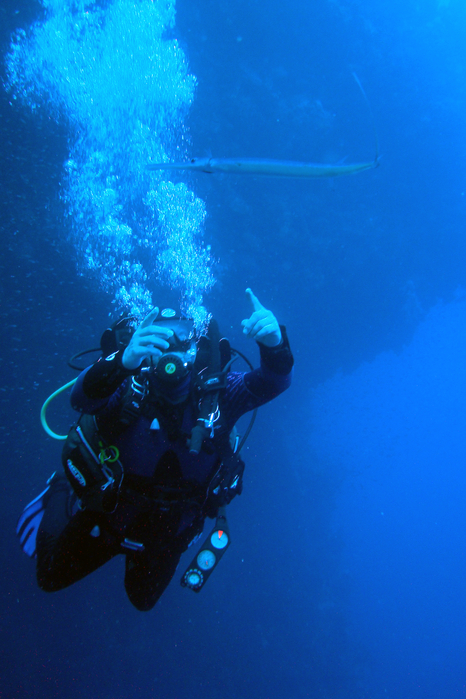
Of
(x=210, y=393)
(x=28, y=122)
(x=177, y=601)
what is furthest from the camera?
(x=177, y=601)

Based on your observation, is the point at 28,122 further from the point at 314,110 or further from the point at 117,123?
the point at 314,110

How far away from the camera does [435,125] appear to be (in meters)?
17.1

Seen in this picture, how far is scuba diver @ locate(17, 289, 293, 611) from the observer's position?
8.76ft

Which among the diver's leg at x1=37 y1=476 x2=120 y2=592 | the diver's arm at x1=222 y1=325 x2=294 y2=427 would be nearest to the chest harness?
the diver's arm at x1=222 y1=325 x2=294 y2=427

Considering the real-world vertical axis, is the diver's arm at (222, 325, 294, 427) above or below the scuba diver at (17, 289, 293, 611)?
above

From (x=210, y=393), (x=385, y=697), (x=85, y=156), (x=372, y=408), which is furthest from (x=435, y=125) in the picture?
(x=385, y=697)

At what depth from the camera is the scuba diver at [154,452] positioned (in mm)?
2670

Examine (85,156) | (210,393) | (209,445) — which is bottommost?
(209,445)

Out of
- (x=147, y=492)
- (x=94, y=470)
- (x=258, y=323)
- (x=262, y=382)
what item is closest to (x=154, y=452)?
(x=147, y=492)

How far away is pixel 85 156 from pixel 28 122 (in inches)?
58.8

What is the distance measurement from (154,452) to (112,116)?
34.8ft

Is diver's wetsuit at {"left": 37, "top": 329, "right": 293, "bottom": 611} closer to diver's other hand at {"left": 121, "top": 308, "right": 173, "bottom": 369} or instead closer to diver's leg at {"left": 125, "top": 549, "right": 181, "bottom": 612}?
diver's leg at {"left": 125, "top": 549, "right": 181, "bottom": 612}

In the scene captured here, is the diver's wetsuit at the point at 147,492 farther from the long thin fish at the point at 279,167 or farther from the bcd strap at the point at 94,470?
the long thin fish at the point at 279,167

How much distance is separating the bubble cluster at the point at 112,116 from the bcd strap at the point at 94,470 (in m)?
6.13
